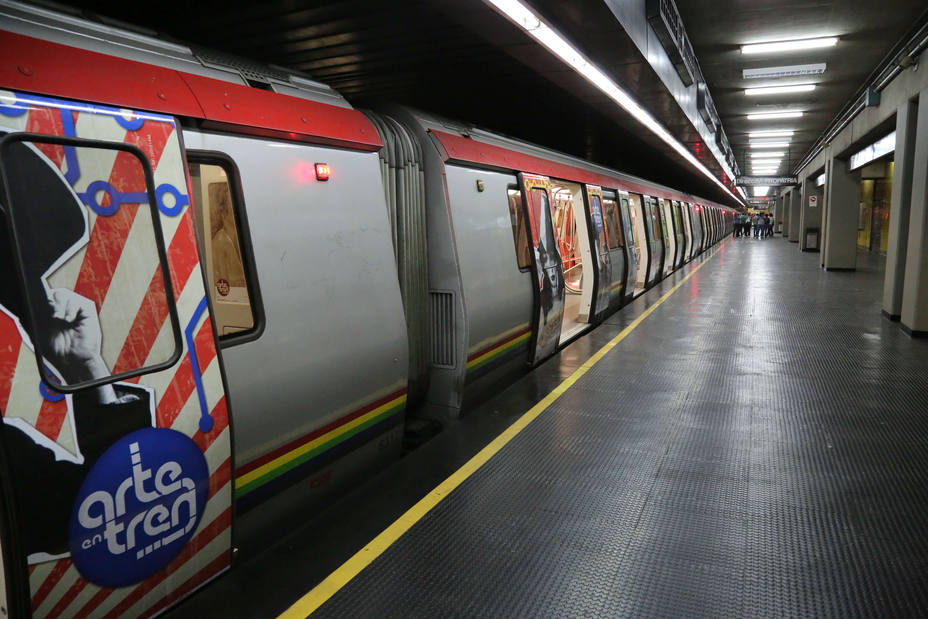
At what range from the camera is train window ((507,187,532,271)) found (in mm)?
5883

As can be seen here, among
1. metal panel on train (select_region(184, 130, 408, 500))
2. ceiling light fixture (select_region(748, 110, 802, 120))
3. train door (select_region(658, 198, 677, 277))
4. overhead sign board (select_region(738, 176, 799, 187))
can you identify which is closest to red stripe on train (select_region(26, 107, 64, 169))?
metal panel on train (select_region(184, 130, 408, 500))

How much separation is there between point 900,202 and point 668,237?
6948 millimetres

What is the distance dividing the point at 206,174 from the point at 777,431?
429cm

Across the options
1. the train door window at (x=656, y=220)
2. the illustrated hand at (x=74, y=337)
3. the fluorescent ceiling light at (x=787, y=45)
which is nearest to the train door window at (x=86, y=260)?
the illustrated hand at (x=74, y=337)

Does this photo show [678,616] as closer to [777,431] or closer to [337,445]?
[337,445]

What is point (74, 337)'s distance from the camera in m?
2.11

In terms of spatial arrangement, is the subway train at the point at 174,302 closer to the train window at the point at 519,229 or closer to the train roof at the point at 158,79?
A: the train roof at the point at 158,79

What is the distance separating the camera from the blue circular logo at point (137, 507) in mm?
2141

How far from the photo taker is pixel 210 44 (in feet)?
18.7

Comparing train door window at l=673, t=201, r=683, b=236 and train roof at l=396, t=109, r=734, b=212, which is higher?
train roof at l=396, t=109, r=734, b=212

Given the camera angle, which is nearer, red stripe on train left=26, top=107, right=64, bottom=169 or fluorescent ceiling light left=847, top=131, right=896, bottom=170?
red stripe on train left=26, top=107, right=64, bottom=169

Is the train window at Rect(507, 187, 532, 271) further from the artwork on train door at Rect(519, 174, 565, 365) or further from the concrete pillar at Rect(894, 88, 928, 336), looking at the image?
the concrete pillar at Rect(894, 88, 928, 336)

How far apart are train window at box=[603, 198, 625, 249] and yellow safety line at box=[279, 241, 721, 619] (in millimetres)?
4693

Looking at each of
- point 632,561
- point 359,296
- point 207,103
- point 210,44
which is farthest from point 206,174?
point 210,44
